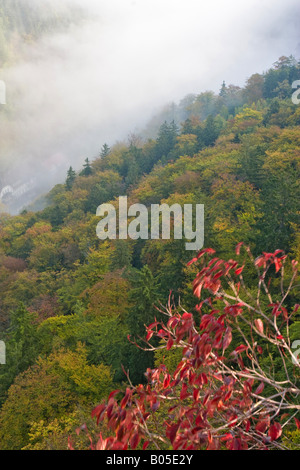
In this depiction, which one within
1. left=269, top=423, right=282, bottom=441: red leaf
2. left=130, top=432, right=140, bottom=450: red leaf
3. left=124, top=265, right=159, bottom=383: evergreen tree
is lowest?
left=124, top=265, right=159, bottom=383: evergreen tree

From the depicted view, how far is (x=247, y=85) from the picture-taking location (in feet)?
233

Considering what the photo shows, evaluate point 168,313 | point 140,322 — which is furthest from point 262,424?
point 140,322

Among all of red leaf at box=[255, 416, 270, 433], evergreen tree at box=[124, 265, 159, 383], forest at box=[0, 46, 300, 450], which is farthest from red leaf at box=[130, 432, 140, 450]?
evergreen tree at box=[124, 265, 159, 383]

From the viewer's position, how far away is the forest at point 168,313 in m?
3.02

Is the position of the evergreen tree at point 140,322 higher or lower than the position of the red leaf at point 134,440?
lower

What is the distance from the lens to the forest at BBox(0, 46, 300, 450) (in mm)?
3018

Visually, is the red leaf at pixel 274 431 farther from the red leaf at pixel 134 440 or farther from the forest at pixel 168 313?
the red leaf at pixel 134 440

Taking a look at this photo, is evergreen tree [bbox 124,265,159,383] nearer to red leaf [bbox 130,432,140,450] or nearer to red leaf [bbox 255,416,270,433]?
red leaf [bbox 255,416,270,433]

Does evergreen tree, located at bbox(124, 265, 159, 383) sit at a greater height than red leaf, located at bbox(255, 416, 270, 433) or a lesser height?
lesser

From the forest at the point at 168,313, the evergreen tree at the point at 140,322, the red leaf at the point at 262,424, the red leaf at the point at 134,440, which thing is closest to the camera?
the red leaf at the point at 134,440

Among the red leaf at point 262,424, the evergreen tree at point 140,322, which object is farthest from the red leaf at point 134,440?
the evergreen tree at point 140,322

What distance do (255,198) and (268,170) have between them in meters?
3.79
